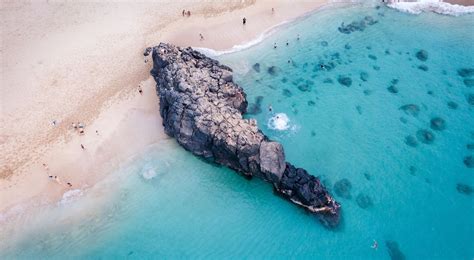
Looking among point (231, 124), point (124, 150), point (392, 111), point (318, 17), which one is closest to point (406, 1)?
Answer: point (318, 17)

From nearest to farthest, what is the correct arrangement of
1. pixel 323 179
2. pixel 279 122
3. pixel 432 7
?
pixel 323 179 < pixel 279 122 < pixel 432 7

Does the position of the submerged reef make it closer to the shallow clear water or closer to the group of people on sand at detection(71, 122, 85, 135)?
the shallow clear water

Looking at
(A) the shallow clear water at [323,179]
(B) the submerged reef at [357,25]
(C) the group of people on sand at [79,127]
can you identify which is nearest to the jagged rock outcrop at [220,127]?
(A) the shallow clear water at [323,179]

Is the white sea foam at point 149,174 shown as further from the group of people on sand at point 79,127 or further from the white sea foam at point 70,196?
the group of people on sand at point 79,127

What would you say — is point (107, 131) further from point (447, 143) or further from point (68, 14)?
point (447, 143)

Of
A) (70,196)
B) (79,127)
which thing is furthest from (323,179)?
(79,127)

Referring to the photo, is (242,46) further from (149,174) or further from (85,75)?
(149,174)
